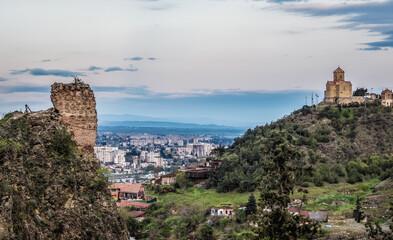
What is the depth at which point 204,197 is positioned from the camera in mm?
51281

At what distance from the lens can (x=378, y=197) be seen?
40.8 meters

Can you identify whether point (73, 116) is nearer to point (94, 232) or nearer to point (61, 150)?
point (61, 150)

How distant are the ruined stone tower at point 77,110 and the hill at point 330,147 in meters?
38.5

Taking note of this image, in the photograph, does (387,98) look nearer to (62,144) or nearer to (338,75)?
(338,75)

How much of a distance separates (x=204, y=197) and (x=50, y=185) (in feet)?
132

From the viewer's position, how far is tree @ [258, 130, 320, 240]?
14219mm

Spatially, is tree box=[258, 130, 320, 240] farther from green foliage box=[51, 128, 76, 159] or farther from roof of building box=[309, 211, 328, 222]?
roof of building box=[309, 211, 328, 222]

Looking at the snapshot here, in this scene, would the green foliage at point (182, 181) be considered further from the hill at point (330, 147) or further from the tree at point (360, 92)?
the tree at point (360, 92)

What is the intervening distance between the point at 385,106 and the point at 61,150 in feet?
206

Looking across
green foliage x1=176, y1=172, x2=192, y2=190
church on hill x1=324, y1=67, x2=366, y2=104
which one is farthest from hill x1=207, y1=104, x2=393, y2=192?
green foliage x1=176, y1=172, x2=192, y2=190

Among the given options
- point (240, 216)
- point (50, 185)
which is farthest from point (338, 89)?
point (50, 185)

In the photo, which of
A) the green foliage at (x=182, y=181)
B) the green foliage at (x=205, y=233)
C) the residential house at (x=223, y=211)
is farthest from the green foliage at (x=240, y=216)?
the green foliage at (x=182, y=181)

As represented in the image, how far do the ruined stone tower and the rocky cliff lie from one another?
52mm

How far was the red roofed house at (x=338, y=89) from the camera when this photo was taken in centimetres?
7075
